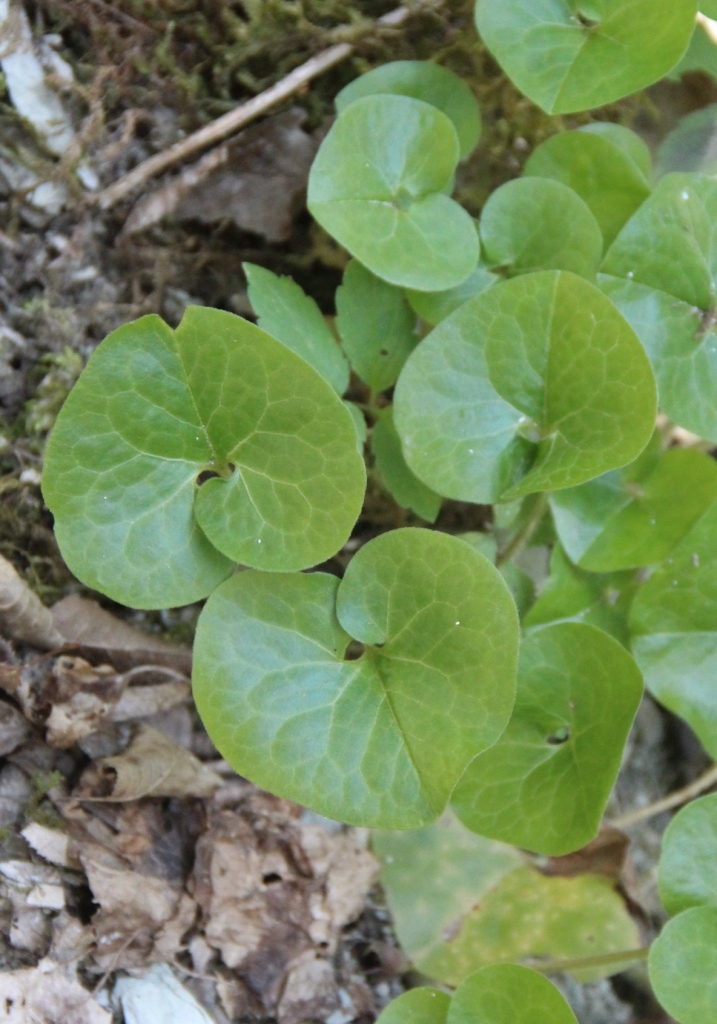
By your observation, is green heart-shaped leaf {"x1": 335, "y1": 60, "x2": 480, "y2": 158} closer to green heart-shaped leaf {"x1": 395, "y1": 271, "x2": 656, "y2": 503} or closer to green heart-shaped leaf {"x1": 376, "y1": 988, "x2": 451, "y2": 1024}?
green heart-shaped leaf {"x1": 395, "y1": 271, "x2": 656, "y2": 503}

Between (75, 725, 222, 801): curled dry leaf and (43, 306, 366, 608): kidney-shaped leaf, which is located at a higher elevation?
(43, 306, 366, 608): kidney-shaped leaf

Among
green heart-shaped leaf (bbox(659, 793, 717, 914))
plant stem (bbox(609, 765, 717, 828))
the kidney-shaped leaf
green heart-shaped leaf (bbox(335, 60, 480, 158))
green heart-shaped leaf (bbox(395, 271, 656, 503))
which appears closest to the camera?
the kidney-shaped leaf

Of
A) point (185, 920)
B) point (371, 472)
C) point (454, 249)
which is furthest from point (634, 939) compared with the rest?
point (454, 249)

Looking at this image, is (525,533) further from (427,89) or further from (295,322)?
(427,89)

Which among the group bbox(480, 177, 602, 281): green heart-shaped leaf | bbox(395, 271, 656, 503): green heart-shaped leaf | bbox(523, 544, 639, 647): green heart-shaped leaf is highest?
bbox(480, 177, 602, 281): green heart-shaped leaf

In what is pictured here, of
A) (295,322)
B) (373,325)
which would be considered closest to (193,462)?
(295,322)

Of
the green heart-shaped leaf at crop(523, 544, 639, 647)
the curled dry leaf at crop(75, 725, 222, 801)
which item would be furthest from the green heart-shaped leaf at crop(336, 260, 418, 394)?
the curled dry leaf at crop(75, 725, 222, 801)
